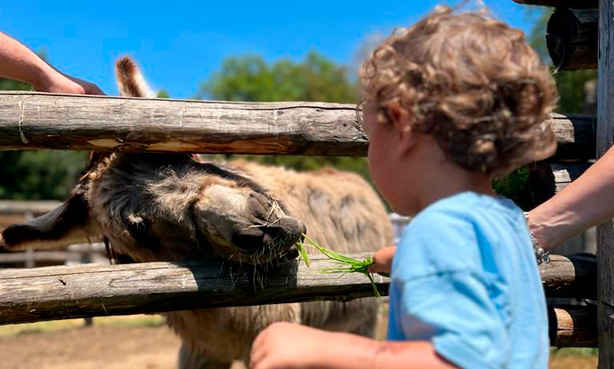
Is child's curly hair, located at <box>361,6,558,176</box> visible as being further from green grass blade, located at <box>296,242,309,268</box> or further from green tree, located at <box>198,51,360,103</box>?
green tree, located at <box>198,51,360,103</box>

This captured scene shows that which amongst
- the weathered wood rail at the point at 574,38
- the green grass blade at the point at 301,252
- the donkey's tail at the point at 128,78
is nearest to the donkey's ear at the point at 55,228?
the donkey's tail at the point at 128,78

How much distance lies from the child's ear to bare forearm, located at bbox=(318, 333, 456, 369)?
1.37 feet

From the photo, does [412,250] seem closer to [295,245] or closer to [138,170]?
[295,245]

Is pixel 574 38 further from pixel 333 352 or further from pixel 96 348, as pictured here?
pixel 96 348

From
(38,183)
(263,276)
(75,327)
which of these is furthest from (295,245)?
(38,183)

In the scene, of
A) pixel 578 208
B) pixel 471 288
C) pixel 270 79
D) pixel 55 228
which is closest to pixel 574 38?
pixel 578 208

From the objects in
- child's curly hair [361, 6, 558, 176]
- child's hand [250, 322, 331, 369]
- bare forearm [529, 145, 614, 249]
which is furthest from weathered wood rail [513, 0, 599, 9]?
child's hand [250, 322, 331, 369]

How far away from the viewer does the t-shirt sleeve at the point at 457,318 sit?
1118 mm

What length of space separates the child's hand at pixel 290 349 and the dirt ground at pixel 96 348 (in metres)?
6.31

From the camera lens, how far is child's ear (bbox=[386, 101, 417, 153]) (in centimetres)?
132

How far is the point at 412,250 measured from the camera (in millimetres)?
1215

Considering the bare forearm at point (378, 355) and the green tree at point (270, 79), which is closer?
the bare forearm at point (378, 355)

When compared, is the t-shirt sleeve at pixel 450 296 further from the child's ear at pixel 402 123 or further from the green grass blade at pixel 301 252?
the green grass blade at pixel 301 252

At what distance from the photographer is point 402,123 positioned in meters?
1.34
